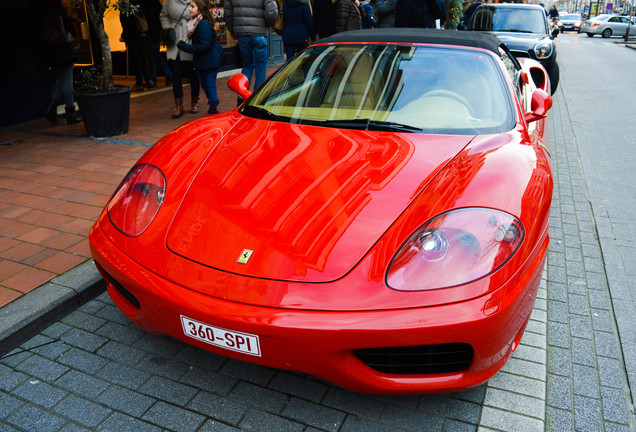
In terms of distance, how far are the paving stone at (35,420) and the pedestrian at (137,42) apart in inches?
332

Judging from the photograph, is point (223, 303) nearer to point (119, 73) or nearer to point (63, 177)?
point (63, 177)

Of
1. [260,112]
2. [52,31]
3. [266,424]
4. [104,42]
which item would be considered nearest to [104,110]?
[104,42]

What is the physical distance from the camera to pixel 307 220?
2105mm

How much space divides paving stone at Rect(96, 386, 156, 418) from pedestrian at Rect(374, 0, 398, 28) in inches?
311

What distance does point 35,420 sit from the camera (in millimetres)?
2070

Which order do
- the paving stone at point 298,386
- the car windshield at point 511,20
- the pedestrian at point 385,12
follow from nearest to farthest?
1. the paving stone at point 298,386
2. the pedestrian at point 385,12
3. the car windshield at point 511,20

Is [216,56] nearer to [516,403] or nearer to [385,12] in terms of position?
[385,12]

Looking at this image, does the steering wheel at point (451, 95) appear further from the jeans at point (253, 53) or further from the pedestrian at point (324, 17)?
the pedestrian at point (324, 17)

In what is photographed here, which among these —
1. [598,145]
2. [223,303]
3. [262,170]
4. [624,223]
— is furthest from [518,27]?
[223,303]

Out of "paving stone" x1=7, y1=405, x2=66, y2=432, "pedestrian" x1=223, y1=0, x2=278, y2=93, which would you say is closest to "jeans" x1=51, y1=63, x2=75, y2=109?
"pedestrian" x1=223, y1=0, x2=278, y2=93

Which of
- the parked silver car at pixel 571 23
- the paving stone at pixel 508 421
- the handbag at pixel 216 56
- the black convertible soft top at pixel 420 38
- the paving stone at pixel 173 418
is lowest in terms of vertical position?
the paving stone at pixel 508 421

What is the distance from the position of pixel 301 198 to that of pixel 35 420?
1.39 metres

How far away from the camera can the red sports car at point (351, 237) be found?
6.01 feet

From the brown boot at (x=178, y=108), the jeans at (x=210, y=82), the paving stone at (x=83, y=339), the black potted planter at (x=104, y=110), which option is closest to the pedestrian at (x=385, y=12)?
the jeans at (x=210, y=82)
